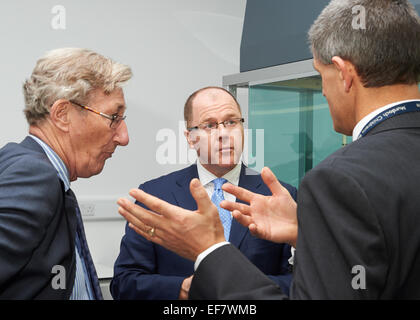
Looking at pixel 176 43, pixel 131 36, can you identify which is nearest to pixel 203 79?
pixel 176 43

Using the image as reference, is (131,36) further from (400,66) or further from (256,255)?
(400,66)

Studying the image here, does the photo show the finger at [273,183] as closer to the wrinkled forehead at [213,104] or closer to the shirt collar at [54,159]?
the shirt collar at [54,159]

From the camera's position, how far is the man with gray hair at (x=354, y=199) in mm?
768

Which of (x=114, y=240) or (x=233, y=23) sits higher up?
(x=233, y=23)

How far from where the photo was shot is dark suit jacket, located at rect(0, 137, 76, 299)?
3.26ft

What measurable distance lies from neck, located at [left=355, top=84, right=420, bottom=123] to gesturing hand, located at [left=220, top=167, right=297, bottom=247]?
0.29 metres

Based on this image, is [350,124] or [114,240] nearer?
[350,124]

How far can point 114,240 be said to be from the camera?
10.9 feet

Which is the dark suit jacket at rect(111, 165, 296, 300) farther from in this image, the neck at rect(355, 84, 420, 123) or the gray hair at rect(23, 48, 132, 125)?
the neck at rect(355, 84, 420, 123)

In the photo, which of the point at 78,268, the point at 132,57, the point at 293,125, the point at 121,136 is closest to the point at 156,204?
the point at 78,268

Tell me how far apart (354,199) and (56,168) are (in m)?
0.83

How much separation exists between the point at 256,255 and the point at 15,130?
6.52 ft

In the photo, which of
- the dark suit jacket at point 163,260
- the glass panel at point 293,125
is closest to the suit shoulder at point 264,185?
the dark suit jacket at point 163,260

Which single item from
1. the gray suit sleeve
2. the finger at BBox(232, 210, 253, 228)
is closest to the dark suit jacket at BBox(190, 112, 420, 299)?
the finger at BBox(232, 210, 253, 228)
